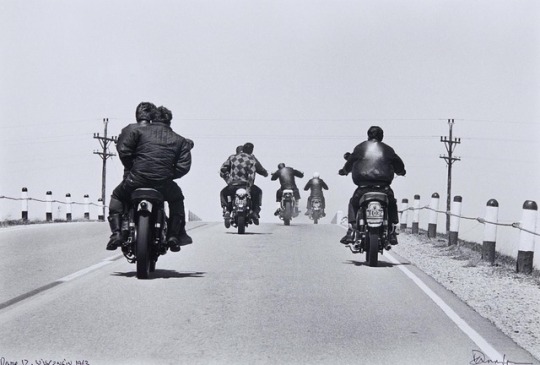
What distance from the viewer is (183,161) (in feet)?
37.1

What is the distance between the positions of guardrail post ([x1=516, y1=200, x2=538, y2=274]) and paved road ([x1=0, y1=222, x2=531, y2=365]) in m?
1.60

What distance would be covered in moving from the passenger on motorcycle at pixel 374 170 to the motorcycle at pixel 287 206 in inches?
519

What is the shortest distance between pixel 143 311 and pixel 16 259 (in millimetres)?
5484

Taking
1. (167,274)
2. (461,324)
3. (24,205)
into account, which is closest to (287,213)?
(24,205)

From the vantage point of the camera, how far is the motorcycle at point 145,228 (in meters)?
10.7

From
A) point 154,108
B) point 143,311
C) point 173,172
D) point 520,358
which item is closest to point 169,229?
point 173,172

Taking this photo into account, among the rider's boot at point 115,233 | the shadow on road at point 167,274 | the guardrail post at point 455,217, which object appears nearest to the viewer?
the rider's boot at point 115,233

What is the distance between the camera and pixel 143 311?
879 cm

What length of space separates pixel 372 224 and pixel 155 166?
3.74 m

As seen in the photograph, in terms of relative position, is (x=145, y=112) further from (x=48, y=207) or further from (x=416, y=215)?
(x=48, y=207)
